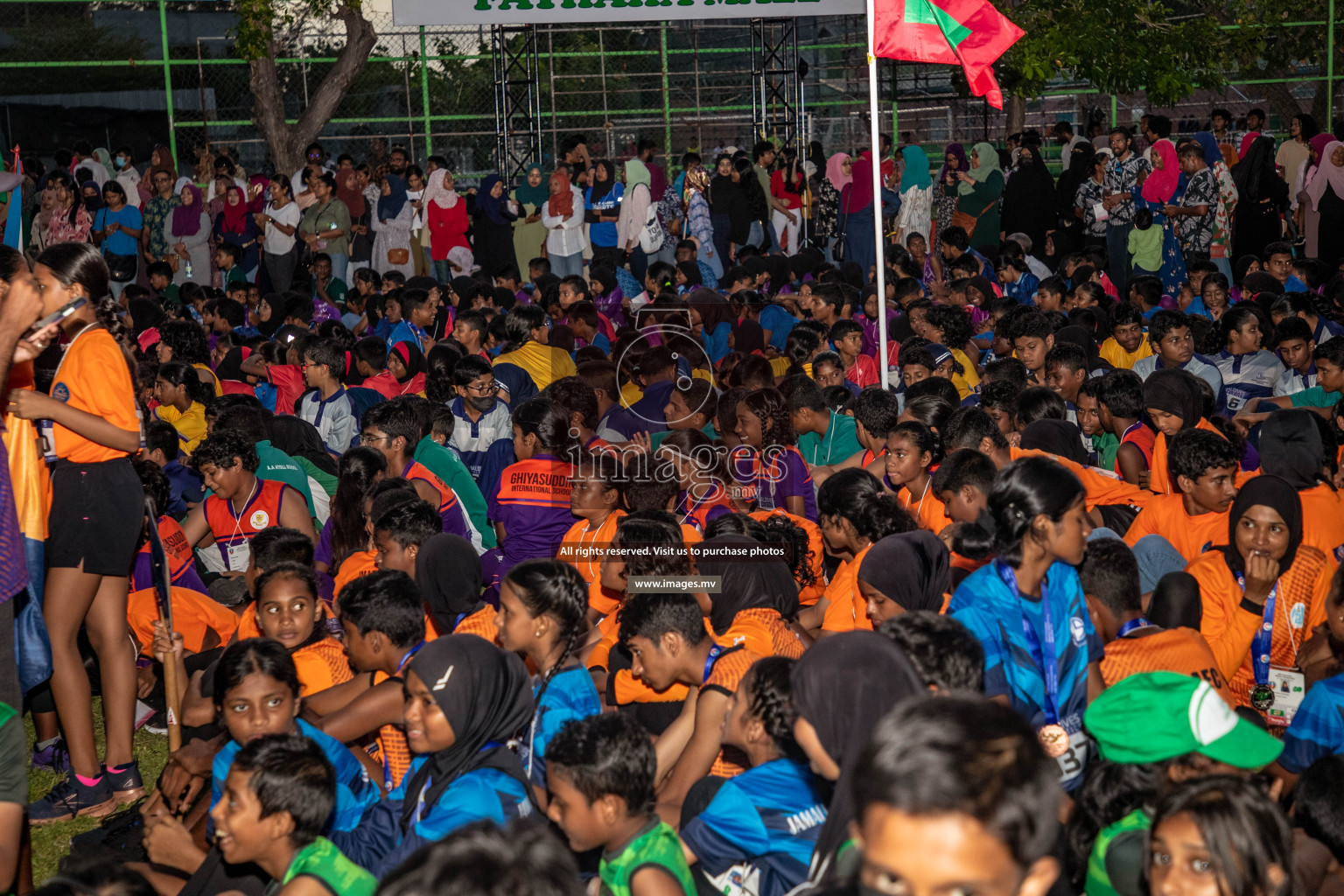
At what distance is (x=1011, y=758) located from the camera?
1848 millimetres

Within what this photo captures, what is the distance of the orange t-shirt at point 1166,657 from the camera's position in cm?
369

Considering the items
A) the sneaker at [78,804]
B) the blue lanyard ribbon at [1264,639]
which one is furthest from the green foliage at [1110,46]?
the sneaker at [78,804]

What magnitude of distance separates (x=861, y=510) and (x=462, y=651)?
1.75m

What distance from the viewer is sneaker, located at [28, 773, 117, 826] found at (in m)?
4.49

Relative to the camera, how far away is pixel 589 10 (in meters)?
11.7

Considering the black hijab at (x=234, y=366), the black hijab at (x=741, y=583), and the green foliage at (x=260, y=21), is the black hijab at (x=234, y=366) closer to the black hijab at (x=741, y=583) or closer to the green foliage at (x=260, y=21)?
the black hijab at (x=741, y=583)

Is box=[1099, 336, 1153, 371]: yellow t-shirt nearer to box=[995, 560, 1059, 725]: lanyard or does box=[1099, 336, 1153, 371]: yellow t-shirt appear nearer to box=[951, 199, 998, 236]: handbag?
box=[995, 560, 1059, 725]: lanyard

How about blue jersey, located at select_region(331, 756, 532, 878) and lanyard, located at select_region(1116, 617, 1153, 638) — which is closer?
blue jersey, located at select_region(331, 756, 532, 878)

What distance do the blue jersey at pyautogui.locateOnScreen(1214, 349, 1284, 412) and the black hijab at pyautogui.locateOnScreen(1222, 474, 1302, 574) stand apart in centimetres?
327

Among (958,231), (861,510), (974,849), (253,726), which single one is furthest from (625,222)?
(974,849)

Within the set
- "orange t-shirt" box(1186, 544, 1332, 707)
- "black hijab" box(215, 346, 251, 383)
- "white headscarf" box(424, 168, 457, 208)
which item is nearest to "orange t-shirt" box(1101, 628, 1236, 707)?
→ "orange t-shirt" box(1186, 544, 1332, 707)

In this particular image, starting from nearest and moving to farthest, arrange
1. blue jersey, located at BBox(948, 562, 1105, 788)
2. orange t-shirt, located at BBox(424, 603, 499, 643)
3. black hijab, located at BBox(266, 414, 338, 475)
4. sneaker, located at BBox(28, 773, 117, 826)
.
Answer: blue jersey, located at BBox(948, 562, 1105, 788)
orange t-shirt, located at BBox(424, 603, 499, 643)
sneaker, located at BBox(28, 773, 117, 826)
black hijab, located at BBox(266, 414, 338, 475)

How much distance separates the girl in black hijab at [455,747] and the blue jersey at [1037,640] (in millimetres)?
1223

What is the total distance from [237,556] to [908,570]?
344cm
